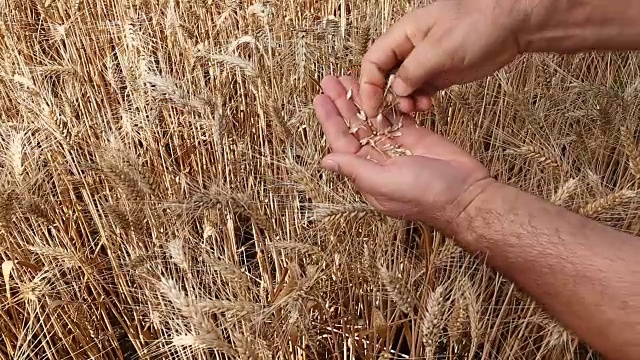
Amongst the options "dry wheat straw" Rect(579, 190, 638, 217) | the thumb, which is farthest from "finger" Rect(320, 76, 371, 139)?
"dry wheat straw" Rect(579, 190, 638, 217)

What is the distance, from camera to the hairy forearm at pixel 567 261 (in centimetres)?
79

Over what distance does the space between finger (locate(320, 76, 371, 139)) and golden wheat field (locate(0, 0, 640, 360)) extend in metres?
0.07

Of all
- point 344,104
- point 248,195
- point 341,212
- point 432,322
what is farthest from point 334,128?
point 432,322

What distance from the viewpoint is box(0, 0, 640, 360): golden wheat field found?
1.02m

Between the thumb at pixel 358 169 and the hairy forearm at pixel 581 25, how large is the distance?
0.37 metres

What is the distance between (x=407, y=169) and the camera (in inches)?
40.4

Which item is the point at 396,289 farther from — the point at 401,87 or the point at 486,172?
the point at 401,87

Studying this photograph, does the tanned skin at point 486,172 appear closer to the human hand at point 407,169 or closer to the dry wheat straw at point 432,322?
the human hand at point 407,169

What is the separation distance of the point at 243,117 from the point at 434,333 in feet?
2.38

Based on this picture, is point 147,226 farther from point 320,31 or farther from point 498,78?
point 498,78

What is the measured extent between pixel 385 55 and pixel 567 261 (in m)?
0.55

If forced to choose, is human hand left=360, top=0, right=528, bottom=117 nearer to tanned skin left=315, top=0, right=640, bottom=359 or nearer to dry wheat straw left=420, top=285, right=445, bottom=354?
tanned skin left=315, top=0, right=640, bottom=359

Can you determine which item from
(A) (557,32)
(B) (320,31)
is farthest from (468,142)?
(B) (320,31)

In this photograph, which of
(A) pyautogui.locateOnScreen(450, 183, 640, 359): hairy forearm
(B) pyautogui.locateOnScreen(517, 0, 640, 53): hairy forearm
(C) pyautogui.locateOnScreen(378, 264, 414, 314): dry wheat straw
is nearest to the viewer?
(A) pyautogui.locateOnScreen(450, 183, 640, 359): hairy forearm
